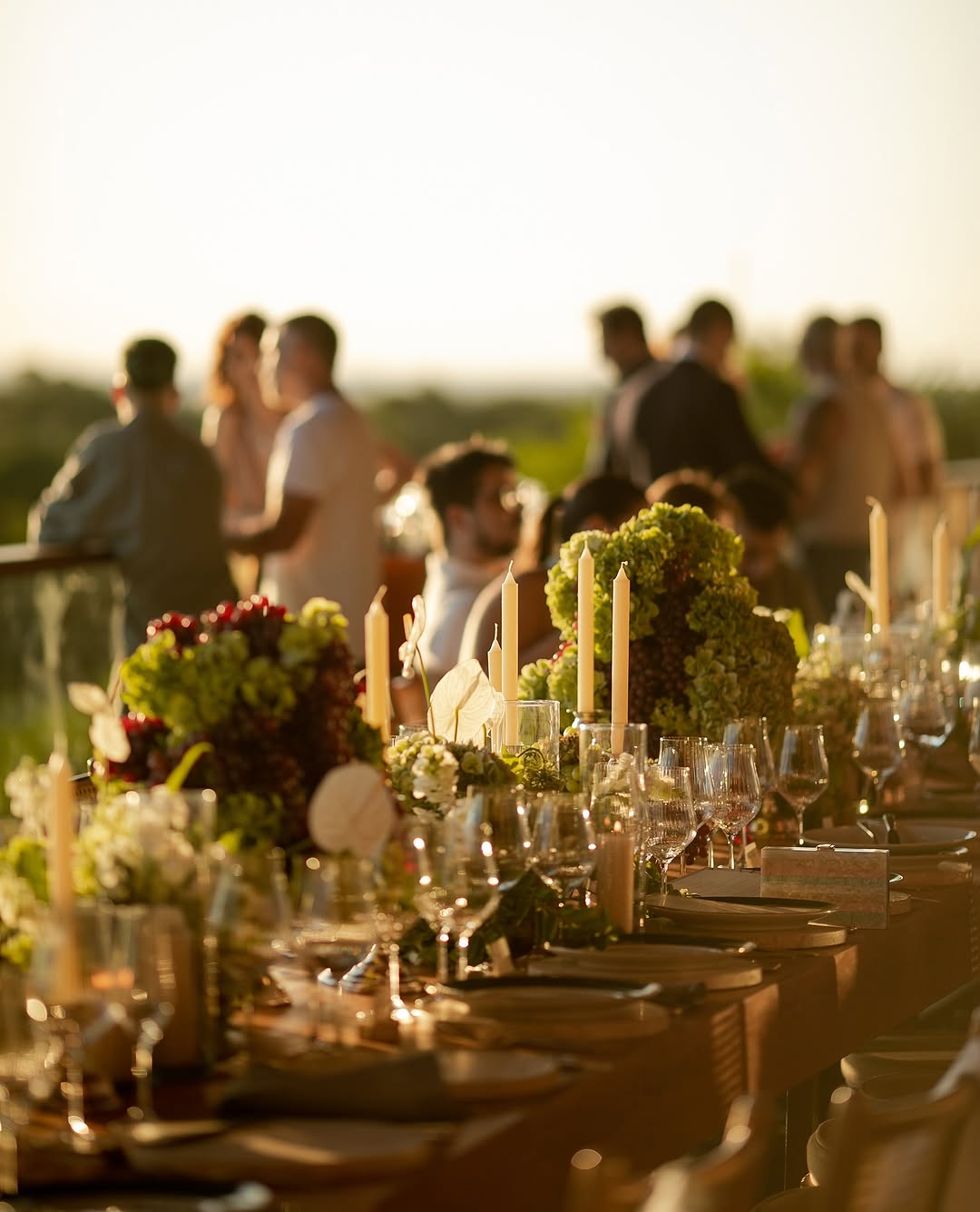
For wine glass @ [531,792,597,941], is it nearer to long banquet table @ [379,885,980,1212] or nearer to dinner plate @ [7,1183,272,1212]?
long banquet table @ [379,885,980,1212]

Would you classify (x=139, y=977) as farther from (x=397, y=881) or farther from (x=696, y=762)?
(x=696, y=762)

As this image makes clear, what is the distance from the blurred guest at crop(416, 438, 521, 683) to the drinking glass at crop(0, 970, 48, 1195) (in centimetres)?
300

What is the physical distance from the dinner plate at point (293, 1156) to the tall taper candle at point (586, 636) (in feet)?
3.38

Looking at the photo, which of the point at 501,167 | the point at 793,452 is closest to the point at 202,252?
the point at 501,167

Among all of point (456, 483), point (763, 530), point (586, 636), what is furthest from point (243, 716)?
point (763, 530)

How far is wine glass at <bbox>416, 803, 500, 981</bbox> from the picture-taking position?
1770 mm

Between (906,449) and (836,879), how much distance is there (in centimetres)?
587

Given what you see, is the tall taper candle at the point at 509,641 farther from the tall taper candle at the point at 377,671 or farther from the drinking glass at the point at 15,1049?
the drinking glass at the point at 15,1049

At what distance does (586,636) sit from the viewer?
96.2 inches

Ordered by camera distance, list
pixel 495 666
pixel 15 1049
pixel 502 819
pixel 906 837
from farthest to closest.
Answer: pixel 906 837 → pixel 495 666 → pixel 502 819 → pixel 15 1049

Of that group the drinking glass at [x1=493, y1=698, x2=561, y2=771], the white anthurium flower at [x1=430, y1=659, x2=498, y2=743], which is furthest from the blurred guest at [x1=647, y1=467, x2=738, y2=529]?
the white anthurium flower at [x1=430, y1=659, x2=498, y2=743]

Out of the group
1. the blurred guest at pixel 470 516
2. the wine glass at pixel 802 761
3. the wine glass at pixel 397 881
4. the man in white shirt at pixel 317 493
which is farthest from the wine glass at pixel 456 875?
the man in white shirt at pixel 317 493

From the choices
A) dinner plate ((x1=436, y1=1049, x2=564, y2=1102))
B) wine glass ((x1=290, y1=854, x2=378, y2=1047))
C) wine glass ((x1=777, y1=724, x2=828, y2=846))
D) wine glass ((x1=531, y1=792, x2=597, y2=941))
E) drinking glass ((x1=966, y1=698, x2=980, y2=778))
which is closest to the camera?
dinner plate ((x1=436, y1=1049, x2=564, y2=1102))

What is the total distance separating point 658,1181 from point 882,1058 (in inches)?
62.8
